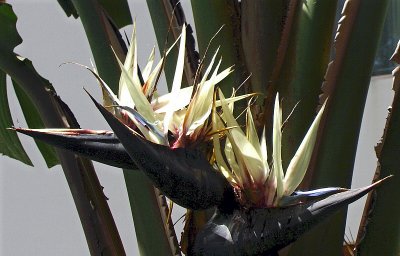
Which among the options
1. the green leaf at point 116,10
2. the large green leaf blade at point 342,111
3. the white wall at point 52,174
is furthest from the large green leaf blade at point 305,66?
the white wall at point 52,174

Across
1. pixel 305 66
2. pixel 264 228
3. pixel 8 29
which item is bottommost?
pixel 264 228

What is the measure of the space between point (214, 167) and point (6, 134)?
594mm

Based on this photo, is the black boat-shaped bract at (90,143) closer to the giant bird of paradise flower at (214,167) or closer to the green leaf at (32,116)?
the giant bird of paradise flower at (214,167)

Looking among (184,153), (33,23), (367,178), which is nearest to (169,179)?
(184,153)

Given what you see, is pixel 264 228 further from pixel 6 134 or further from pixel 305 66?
pixel 6 134

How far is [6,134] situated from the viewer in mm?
1024

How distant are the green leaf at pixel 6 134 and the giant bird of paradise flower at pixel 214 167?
532 millimetres

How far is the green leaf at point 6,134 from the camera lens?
1.01m

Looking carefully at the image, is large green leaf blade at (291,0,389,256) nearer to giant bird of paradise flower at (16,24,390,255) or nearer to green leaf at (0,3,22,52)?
giant bird of paradise flower at (16,24,390,255)

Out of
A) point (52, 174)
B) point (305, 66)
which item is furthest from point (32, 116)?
point (52, 174)

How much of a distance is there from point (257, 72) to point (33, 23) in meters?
1.22

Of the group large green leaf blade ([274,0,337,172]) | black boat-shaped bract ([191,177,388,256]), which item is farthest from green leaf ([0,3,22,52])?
black boat-shaped bract ([191,177,388,256])

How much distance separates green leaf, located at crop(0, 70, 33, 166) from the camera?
1007mm

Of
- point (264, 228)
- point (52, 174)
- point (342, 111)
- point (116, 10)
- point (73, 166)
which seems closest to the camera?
point (264, 228)
